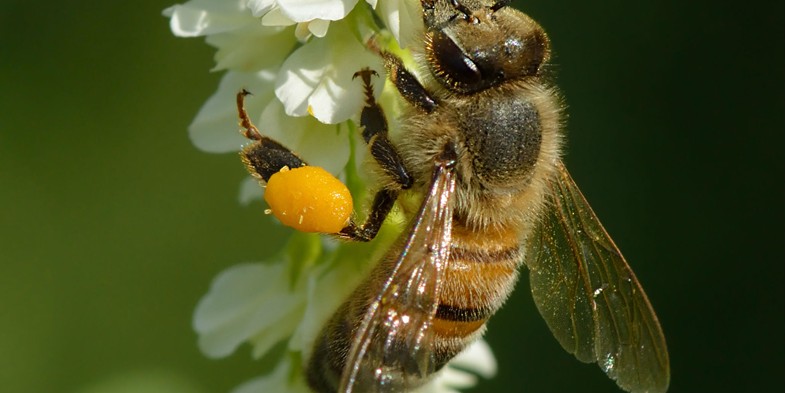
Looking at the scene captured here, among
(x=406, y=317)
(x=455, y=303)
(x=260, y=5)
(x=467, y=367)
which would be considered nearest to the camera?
(x=406, y=317)

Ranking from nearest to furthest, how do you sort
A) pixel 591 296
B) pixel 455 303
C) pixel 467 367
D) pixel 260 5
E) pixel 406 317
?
pixel 406 317
pixel 260 5
pixel 455 303
pixel 591 296
pixel 467 367

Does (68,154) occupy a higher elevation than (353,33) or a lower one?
lower

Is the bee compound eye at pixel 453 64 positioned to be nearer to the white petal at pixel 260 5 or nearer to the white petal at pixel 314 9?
the white petal at pixel 314 9

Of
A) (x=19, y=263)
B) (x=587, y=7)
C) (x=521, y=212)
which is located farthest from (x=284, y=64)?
(x=587, y=7)

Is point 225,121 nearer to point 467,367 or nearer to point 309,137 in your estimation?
point 309,137

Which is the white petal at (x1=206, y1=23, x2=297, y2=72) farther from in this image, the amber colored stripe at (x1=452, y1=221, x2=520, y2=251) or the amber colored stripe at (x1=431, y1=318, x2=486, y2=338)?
the amber colored stripe at (x1=431, y1=318, x2=486, y2=338)

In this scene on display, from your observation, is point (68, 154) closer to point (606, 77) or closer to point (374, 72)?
point (606, 77)

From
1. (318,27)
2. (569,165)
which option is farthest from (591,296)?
(569,165)
